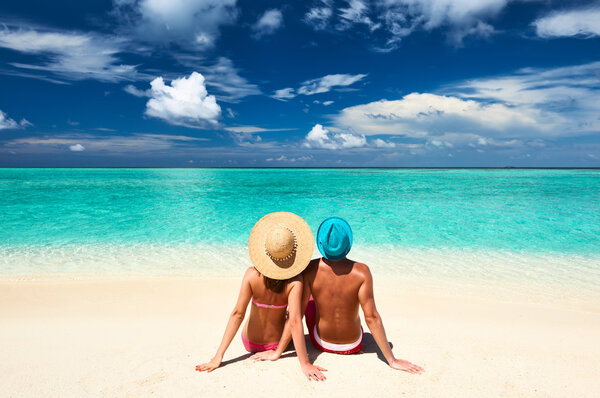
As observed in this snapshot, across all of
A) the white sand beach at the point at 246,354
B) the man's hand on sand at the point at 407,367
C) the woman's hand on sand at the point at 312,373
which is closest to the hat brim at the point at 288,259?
the woman's hand on sand at the point at 312,373

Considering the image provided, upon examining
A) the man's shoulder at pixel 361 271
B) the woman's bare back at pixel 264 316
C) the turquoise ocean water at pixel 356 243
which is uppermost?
the man's shoulder at pixel 361 271

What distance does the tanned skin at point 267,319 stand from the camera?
9.49 ft

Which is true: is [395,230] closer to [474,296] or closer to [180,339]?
[474,296]

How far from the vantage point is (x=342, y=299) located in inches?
121

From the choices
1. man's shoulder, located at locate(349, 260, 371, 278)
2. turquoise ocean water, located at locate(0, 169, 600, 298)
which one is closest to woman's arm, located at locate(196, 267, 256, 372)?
man's shoulder, located at locate(349, 260, 371, 278)

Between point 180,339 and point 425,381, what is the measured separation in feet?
8.75

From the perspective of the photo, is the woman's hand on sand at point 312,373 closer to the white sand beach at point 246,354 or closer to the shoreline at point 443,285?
the white sand beach at point 246,354

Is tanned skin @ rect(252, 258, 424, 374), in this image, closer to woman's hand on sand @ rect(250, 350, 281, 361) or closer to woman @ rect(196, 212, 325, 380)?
woman's hand on sand @ rect(250, 350, 281, 361)

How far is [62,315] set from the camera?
15.0 ft

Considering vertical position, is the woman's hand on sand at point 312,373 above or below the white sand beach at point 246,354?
above

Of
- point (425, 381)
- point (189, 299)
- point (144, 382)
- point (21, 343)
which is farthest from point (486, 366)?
point (21, 343)

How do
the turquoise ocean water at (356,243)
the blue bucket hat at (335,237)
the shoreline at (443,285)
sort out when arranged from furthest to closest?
1. the turquoise ocean water at (356,243)
2. the shoreline at (443,285)
3. the blue bucket hat at (335,237)

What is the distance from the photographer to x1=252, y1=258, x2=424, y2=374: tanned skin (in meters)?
2.97

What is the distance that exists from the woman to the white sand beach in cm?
26
